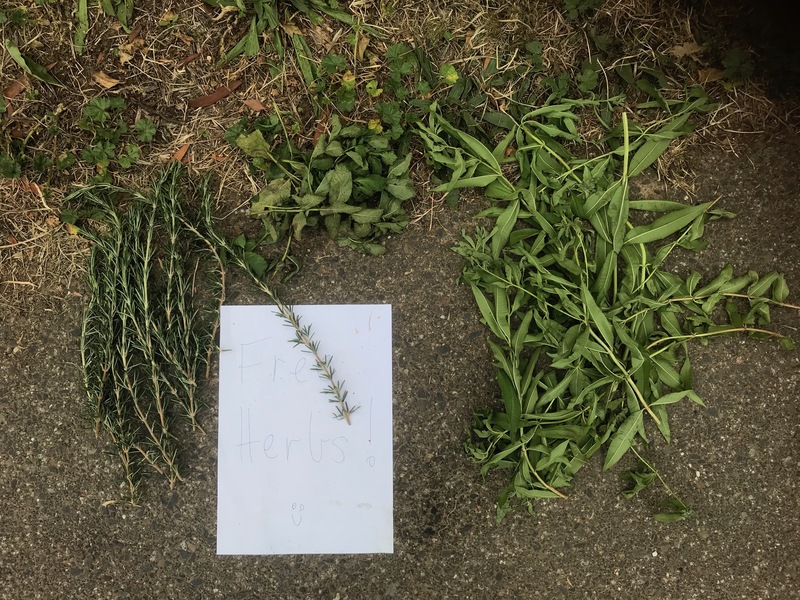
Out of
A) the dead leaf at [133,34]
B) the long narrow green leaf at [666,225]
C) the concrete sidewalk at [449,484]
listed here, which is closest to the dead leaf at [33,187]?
the concrete sidewalk at [449,484]

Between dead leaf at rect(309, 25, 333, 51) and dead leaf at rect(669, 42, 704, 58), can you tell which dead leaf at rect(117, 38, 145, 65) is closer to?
dead leaf at rect(309, 25, 333, 51)

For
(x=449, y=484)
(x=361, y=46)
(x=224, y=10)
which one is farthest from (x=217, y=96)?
(x=449, y=484)

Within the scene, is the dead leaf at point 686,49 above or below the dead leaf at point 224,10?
above

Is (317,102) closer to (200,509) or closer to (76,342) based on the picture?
(76,342)

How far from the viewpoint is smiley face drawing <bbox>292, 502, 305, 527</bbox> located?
4.61 ft

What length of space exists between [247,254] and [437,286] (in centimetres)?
49

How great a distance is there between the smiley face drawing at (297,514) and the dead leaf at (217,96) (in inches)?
42.0

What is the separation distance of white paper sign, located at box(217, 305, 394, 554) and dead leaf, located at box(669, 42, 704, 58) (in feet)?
3.27

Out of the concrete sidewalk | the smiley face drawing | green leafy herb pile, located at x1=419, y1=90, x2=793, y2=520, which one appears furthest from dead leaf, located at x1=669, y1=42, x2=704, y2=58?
the smiley face drawing

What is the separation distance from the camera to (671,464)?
1.40 metres

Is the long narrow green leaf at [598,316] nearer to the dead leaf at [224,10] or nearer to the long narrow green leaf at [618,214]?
the long narrow green leaf at [618,214]

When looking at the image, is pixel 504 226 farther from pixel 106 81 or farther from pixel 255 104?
pixel 106 81

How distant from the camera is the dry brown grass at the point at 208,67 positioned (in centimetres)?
140

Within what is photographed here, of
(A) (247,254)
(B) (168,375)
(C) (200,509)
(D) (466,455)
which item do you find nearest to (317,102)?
(A) (247,254)
